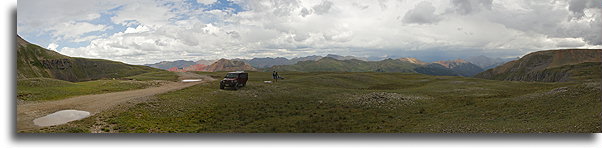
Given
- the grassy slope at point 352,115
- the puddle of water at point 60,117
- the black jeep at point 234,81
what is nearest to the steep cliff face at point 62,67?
the black jeep at point 234,81

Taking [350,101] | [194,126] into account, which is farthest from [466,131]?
Answer: [194,126]

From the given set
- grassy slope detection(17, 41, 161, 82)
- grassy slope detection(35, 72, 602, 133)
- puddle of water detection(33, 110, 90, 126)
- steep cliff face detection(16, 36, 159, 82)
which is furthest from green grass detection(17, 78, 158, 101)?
steep cliff face detection(16, 36, 159, 82)

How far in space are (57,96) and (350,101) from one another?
24853 mm

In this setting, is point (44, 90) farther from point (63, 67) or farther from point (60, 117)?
point (63, 67)

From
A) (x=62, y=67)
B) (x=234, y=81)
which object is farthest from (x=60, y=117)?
(x=62, y=67)

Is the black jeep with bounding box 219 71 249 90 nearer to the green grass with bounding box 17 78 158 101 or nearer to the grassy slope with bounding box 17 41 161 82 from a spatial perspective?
the green grass with bounding box 17 78 158 101

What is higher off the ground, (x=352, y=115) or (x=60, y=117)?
(x=60, y=117)

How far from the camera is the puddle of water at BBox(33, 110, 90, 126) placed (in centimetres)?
1509

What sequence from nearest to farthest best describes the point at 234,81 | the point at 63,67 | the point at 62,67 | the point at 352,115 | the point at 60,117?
1. the point at 60,117
2. the point at 352,115
3. the point at 234,81
4. the point at 63,67
5. the point at 62,67

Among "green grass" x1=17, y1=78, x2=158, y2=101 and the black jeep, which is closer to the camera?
"green grass" x1=17, y1=78, x2=158, y2=101

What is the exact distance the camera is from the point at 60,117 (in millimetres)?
15758

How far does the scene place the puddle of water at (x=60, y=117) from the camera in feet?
49.5

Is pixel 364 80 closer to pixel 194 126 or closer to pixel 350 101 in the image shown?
pixel 350 101

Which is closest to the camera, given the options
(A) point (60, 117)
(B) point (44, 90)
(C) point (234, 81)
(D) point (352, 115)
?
(A) point (60, 117)
